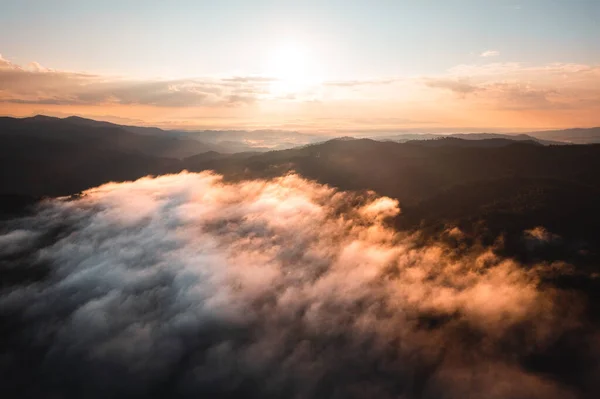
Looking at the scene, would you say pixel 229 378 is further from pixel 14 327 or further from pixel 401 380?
pixel 14 327

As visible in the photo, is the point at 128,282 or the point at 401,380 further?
the point at 128,282

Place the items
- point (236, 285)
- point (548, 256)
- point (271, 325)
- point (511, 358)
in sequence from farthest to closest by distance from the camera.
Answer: point (236, 285) → point (271, 325) → point (548, 256) → point (511, 358)

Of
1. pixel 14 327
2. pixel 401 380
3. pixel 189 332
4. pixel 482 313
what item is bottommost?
pixel 14 327

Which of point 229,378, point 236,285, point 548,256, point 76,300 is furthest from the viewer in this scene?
point 76,300

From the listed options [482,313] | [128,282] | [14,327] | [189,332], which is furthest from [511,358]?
[14,327]

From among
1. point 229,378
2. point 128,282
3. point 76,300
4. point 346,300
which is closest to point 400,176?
point 346,300

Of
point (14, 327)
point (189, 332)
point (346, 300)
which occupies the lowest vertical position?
point (14, 327)

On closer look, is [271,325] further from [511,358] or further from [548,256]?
[548,256]

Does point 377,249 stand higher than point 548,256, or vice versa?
point 548,256

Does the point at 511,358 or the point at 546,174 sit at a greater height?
the point at 546,174
